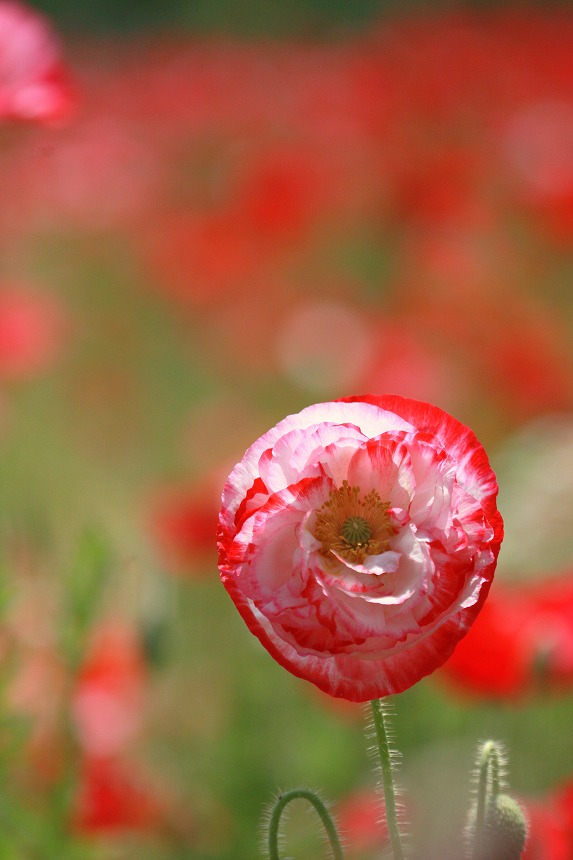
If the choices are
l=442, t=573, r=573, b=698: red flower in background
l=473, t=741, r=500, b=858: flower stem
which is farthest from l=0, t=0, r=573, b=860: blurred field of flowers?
l=473, t=741, r=500, b=858: flower stem

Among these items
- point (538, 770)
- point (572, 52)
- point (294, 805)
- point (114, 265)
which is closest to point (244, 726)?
point (294, 805)

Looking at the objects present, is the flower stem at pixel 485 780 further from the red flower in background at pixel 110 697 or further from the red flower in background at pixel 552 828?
the red flower in background at pixel 110 697

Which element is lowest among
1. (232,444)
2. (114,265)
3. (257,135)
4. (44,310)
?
(232,444)

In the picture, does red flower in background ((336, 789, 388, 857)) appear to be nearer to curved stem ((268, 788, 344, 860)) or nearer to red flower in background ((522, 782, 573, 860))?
red flower in background ((522, 782, 573, 860))

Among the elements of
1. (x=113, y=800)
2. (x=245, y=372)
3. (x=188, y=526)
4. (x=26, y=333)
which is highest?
(x=245, y=372)

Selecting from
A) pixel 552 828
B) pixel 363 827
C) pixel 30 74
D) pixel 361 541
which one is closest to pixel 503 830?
pixel 361 541

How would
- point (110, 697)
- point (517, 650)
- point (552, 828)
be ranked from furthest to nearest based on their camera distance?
1. point (110, 697)
2. point (517, 650)
3. point (552, 828)

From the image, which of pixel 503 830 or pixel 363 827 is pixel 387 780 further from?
pixel 363 827

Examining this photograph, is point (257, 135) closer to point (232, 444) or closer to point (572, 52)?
point (572, 52)
